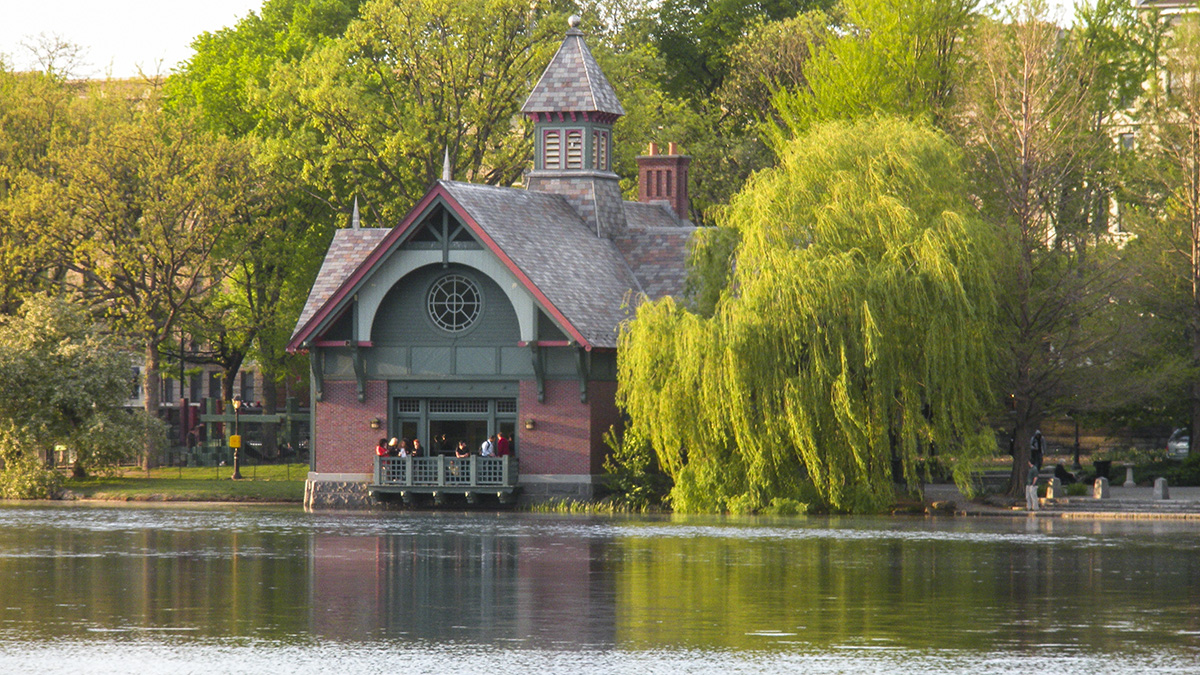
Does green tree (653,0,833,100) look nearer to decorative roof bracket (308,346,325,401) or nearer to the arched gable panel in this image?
the arched gable panel

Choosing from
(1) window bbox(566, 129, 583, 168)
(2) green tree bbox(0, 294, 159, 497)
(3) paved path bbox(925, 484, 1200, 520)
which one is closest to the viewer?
(3) paved path bbox(925, 484, 1200, 520)

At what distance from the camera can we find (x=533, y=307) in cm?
4278

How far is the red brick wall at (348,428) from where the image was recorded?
4466 cm

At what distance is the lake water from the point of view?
1612cm

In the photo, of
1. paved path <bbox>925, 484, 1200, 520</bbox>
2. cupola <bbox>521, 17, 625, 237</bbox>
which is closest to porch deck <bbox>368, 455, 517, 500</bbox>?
cupola <bbox>521, 17, 625, 237</bbox>

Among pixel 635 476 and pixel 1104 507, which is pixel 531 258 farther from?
pixel 1104 507

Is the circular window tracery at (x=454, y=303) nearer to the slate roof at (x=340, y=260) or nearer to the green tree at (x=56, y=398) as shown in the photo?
the slate roof at (x=340, y=260)

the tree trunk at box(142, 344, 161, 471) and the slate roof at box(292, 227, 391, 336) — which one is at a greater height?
the slate roof at box(292, 227, 391, 336)

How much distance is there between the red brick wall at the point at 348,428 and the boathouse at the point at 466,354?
0.09ft

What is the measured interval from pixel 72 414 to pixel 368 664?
119 ft

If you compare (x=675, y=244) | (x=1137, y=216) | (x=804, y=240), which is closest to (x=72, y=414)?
(x=675, y=244)

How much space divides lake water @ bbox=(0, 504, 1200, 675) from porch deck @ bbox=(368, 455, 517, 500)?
27.2 ft

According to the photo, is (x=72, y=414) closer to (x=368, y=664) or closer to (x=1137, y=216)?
(x=1137, y=216)

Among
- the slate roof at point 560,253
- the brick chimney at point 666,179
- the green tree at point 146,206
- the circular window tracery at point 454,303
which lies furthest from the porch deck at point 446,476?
the brick chimney at point 666,179
